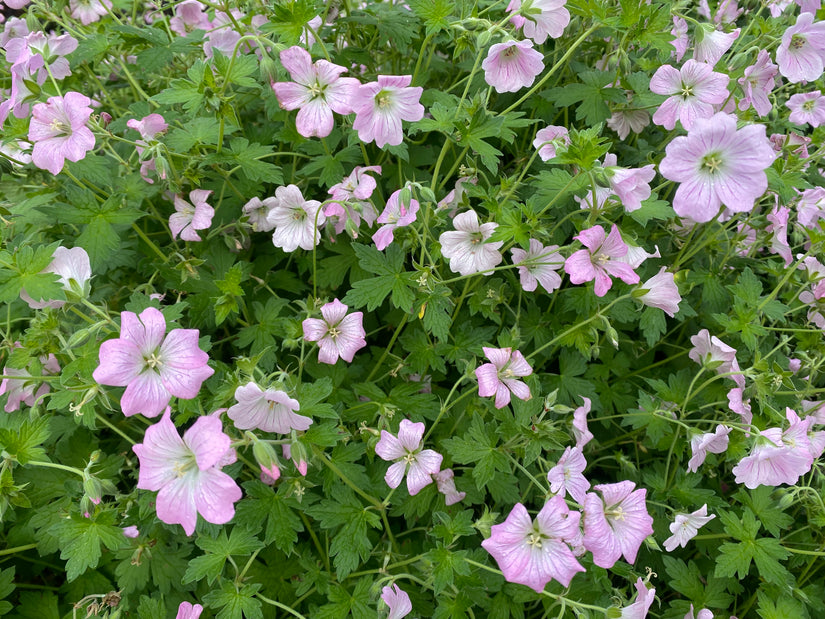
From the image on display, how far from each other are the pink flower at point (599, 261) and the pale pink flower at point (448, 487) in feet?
2.18

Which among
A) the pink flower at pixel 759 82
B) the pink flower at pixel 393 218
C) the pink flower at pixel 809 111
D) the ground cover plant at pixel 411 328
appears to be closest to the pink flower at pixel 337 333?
the ground cover plant at pixel 411 328

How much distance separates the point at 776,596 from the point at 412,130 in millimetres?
1841

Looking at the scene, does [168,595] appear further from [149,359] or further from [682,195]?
[682,195]

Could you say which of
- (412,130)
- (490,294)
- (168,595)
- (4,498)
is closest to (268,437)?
(168,595)

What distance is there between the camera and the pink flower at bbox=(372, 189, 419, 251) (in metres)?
1.68

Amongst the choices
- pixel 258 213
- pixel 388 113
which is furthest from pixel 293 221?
pixel 388 113

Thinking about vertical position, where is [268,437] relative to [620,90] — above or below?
below

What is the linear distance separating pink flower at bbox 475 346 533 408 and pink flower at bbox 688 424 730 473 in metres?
0.56

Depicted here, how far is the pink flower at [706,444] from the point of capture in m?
1.78

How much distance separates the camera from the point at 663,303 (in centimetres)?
174

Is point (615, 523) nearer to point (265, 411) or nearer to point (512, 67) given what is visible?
point (265, 411)

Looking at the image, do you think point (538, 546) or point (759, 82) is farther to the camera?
point (759, 82)

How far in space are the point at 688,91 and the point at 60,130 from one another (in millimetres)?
1866

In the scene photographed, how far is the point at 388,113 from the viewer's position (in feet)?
5.71
